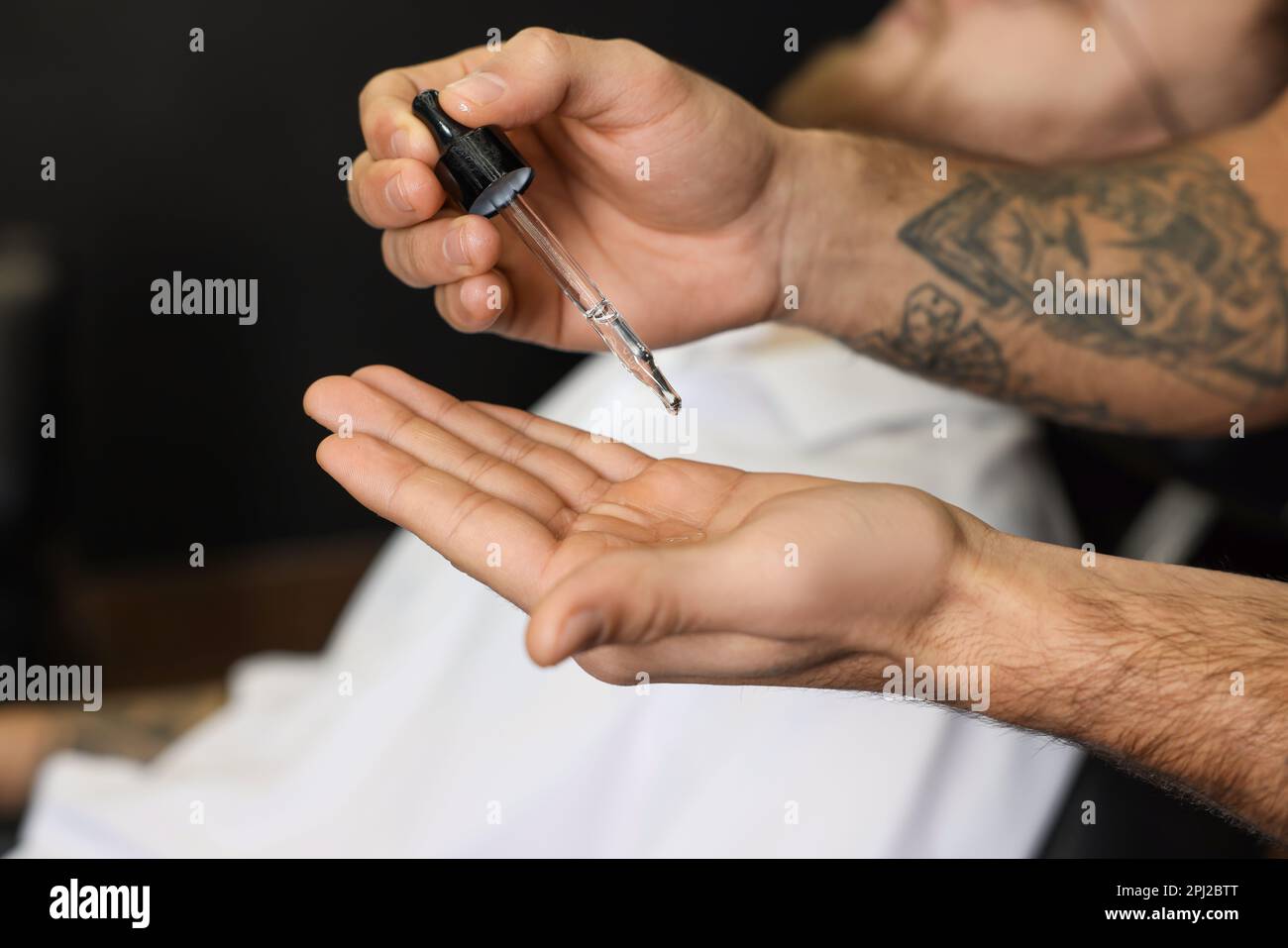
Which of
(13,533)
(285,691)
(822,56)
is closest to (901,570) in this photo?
(285,691)

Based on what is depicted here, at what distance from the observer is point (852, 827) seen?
3.24ft

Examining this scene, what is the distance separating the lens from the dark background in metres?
1.89

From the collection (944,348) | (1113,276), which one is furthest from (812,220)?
(1113,276)

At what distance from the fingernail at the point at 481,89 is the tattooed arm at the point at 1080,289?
1.28 ft

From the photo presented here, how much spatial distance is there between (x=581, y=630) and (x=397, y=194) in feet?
1.32

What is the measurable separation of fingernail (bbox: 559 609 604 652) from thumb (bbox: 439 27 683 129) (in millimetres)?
392

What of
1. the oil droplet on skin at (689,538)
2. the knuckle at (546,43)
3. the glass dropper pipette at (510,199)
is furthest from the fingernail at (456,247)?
the oil droplet on skin at (689,538)

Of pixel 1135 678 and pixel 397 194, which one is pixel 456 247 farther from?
pixel 1135 678

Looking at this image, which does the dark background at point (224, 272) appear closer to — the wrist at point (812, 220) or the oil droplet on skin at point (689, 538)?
the wrist at point (812, 220)

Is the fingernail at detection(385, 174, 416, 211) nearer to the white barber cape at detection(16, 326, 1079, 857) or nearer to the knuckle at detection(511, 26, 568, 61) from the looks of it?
the knuckle at detection(511, 26, 568, 61)

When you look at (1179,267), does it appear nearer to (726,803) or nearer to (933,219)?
(933,219)

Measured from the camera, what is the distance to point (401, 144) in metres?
0.82

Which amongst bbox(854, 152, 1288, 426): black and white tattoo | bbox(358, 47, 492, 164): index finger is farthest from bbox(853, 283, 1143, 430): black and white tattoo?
bbox(358, 47, 492, 164): index finger

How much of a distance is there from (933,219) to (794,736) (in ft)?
1.59
